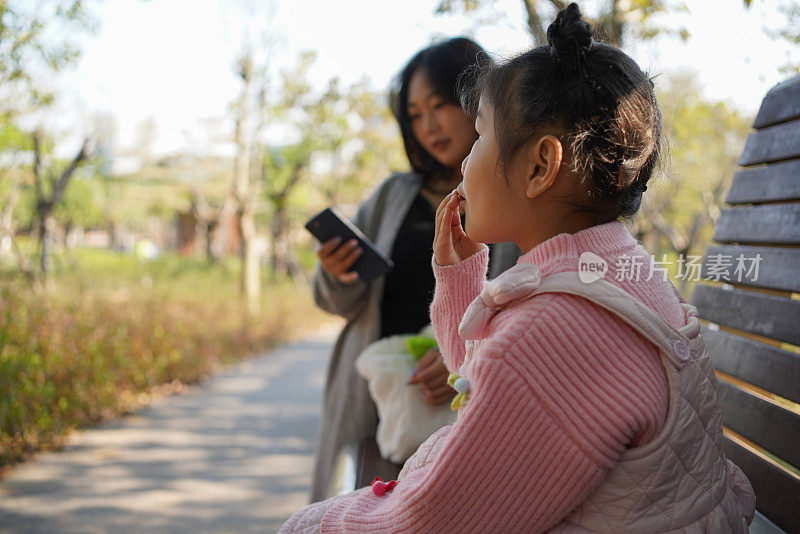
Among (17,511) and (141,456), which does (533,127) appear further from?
(141,456)

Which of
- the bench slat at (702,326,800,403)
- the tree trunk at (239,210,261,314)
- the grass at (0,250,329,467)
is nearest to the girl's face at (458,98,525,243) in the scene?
the bench slat at (702,326,800,403)

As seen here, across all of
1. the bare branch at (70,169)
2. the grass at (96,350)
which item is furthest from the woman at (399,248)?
the bare branch at (70,169)

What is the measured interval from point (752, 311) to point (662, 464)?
927 mm

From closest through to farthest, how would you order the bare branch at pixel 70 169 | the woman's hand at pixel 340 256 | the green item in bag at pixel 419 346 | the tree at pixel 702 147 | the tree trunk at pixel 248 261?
1. the green item in bag at pixel 419 346
2. the woman's hand at pixel 340 256
3. the bare branch at pixel 70 169
4. the tree at pixel 702 147
5. the tree trunk at pixel 248 261

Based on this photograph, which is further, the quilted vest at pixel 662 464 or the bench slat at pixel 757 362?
the bench slat at pixel 757 362

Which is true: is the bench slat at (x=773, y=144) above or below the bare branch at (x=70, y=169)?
above

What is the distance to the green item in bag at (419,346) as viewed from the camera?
1.94 m

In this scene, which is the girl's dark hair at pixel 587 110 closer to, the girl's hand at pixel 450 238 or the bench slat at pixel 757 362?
the girl's hand at pixel 450 238

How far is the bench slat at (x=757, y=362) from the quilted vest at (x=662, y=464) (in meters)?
0.64

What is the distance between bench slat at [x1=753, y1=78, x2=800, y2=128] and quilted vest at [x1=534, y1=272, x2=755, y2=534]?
99cm

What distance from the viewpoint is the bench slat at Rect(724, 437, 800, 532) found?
130cm

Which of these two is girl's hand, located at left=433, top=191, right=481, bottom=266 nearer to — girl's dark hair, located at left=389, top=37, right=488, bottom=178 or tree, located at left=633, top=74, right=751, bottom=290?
girl's dark hair, located at left=389, top=37, right=488, bottom=178

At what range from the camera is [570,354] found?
817 mm

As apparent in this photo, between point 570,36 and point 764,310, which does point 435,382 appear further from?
point 570,36
